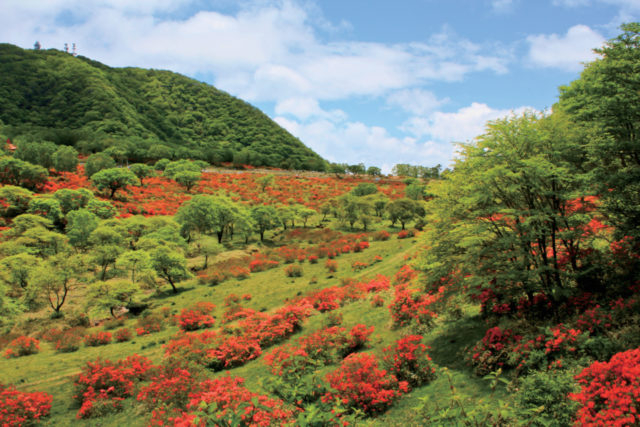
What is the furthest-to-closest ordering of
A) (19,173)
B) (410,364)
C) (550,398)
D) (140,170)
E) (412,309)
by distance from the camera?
1. (140,170)
2. (19,173)
3. (412,309)
4. (410,364)
5. (550,398)

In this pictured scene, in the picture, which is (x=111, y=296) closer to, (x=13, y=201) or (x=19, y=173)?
(x=13, y=201)

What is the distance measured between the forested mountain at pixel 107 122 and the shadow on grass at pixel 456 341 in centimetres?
11087

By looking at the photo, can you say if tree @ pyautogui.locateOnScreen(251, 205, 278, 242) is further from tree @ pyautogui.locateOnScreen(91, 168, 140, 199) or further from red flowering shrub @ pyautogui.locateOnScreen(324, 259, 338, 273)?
tree @ pyautogui.locateOnScreen(91, 168, 140, 199)

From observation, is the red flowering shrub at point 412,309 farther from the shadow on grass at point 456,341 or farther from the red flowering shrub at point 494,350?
the red flowering shrub at point 494,350

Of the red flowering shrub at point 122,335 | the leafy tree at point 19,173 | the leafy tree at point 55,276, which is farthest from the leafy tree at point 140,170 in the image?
the red flowering shrub at point 122,335

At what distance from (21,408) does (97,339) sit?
1173cm

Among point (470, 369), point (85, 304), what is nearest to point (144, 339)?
point (85, 304)

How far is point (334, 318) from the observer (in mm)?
20484

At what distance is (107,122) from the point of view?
13838cm

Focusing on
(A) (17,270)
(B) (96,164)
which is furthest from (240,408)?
(B) (96,164)

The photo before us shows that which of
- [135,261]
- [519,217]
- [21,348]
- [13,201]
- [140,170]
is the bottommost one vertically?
[21,348]

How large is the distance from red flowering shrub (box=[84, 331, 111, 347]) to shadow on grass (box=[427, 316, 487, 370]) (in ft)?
79.4

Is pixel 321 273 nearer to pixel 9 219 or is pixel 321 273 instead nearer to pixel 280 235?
pixel 280 235

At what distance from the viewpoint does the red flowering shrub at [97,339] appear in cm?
2469
